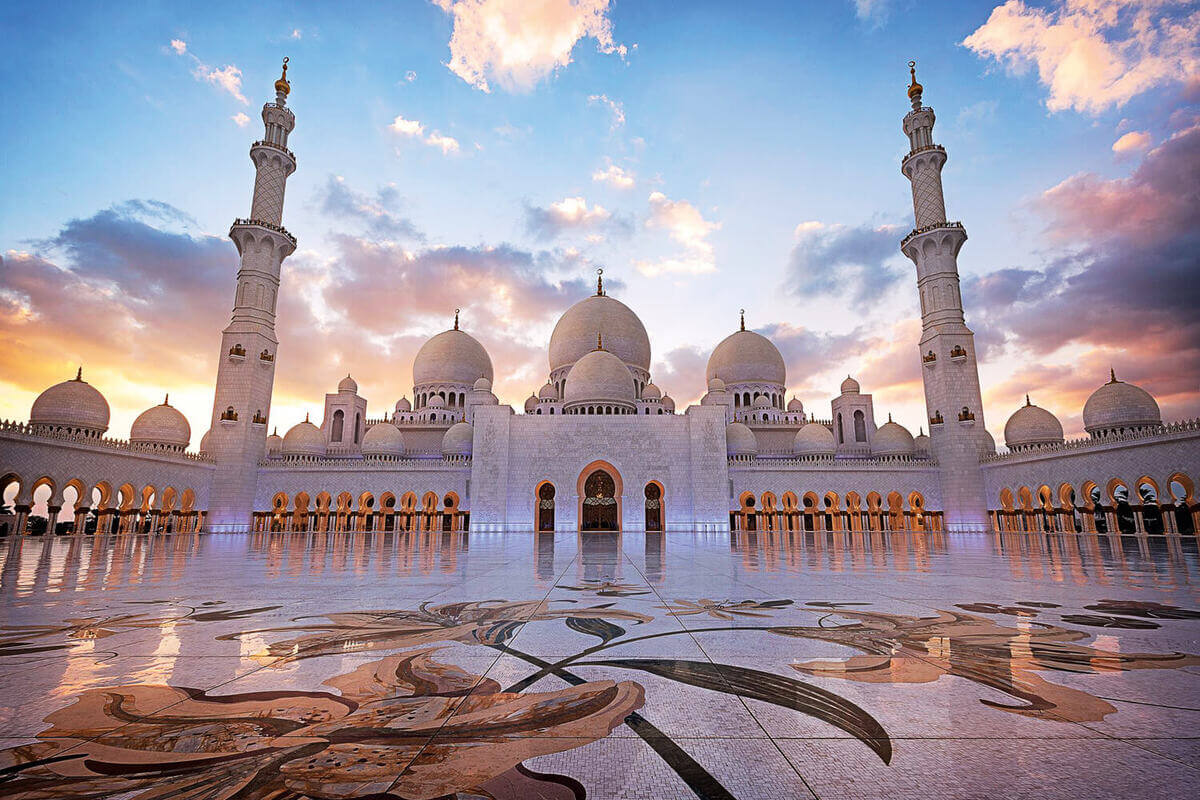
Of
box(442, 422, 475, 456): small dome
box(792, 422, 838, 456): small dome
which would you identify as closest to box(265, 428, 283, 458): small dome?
box(442, 422, 475, 456): small dome

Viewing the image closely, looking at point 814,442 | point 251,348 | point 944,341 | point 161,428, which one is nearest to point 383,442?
point 251,348

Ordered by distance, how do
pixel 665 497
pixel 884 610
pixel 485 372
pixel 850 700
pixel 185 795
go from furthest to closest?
pixel 485 372, pixel 665 497, pixel 884 610, pixel 850 700, pixel 185 795

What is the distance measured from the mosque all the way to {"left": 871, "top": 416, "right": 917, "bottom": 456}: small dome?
0.11 meters

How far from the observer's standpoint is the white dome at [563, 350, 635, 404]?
27.0 meters

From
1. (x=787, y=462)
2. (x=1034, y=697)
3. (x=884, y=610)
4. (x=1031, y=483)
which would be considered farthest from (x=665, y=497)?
(x=1034, y=697)

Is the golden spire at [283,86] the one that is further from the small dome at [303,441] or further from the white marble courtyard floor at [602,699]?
the white marble courtyard floor at [602,699]

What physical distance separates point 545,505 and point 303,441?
13.9 metres

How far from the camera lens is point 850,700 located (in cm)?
175

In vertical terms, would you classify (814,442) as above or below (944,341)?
below

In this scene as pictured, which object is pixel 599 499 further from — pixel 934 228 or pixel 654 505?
pixel 934 228

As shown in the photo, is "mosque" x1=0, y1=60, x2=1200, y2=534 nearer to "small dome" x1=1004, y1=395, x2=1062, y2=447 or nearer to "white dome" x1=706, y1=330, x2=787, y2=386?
"small dome" x1=1004, y1=395, x2=1062, y2=447

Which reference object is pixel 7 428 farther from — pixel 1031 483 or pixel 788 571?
pixel 1031 483

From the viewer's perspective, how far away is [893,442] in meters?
29.7

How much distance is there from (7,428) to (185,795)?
2434 cm
